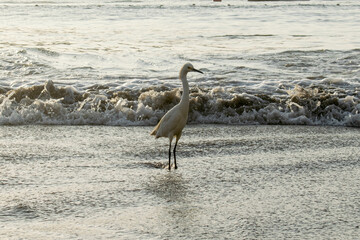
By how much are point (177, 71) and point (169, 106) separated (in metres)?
3.86

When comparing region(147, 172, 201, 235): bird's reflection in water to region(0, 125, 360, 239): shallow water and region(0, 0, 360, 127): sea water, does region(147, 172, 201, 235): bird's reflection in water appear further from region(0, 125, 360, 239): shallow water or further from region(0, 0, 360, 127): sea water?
region(0, 0, 360, 127): sea water

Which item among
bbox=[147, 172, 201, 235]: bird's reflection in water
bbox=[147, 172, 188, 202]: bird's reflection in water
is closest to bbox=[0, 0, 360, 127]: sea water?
bbox=[147, 172, 188, 202]: bird's reflection in water

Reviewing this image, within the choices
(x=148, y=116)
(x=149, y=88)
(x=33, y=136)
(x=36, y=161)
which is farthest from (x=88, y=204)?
(x=149, y=88)

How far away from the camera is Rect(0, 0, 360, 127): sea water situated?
31.8 feet

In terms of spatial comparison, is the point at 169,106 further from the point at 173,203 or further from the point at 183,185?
the point at 173,203

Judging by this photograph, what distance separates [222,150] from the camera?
24.4 ft

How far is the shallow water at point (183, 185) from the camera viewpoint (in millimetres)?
4719

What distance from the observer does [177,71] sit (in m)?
14.1

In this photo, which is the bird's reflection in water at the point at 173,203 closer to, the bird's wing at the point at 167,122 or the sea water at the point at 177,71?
the bird's wing at the point at 167,122

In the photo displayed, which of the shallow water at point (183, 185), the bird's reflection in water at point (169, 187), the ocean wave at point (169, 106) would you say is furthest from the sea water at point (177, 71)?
the bird's reflection in water at point (169, 187)

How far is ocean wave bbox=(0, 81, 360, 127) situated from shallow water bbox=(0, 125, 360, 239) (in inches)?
28.3

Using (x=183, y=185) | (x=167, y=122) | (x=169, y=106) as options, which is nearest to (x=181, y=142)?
(x=167, y=122)

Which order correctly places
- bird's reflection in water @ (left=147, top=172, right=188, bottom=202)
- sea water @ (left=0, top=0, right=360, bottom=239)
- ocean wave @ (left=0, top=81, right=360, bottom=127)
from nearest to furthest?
sea water @ (left=0, top=0, right=360, bottom=239) → bird's reflection in water @ (left=147, top=172, right=188, bottom=202) → ocean wave @ (left=0, top=81, right=360, bottom=127)

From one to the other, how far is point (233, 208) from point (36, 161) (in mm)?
2647
